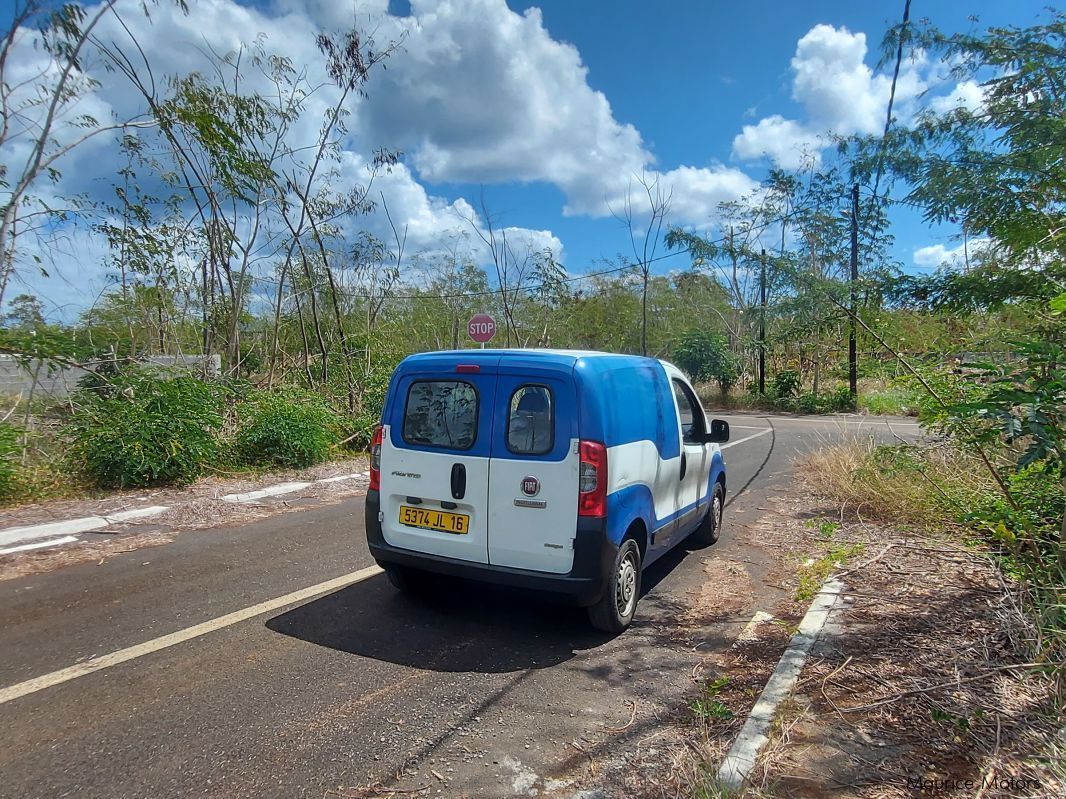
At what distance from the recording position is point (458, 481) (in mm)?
3887

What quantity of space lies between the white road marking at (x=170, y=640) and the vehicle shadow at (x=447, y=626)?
17cm

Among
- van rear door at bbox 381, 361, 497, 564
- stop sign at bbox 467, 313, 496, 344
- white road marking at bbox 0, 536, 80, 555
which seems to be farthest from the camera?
stop sign at bbox 467, 313, 496, 344

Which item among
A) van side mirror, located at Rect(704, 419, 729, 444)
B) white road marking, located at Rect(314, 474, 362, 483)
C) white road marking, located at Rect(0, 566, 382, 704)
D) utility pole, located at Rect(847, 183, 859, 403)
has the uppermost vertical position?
utility pole, located at Rect(847, 183, 859, 403)

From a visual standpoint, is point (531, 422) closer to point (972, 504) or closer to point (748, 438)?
point (972, 504)

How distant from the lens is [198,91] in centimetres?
1007

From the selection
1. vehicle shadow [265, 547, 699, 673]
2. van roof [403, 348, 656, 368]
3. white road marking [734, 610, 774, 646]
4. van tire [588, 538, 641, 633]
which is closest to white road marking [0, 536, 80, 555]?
vehicle shadow [265, 547, 699, 673]

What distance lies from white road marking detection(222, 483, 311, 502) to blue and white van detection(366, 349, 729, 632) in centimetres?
431

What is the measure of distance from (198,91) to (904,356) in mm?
11198

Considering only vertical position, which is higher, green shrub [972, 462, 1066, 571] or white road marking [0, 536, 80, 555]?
green shrub [972, 462, 1066, 571]

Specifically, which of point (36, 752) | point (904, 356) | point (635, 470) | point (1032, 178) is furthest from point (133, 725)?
point (1032, 178)

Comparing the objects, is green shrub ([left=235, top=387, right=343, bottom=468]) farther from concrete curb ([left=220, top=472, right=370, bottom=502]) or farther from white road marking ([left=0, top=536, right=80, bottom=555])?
white road marking ([left=0, top=536, right=80, bottom=555])

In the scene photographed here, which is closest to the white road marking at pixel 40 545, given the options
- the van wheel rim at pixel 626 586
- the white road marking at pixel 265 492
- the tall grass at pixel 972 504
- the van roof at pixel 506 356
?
the white road marking at pixel 265 492

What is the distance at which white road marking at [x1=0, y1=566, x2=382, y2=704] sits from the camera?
3201 millimetres

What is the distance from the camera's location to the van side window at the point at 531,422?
3723mm
